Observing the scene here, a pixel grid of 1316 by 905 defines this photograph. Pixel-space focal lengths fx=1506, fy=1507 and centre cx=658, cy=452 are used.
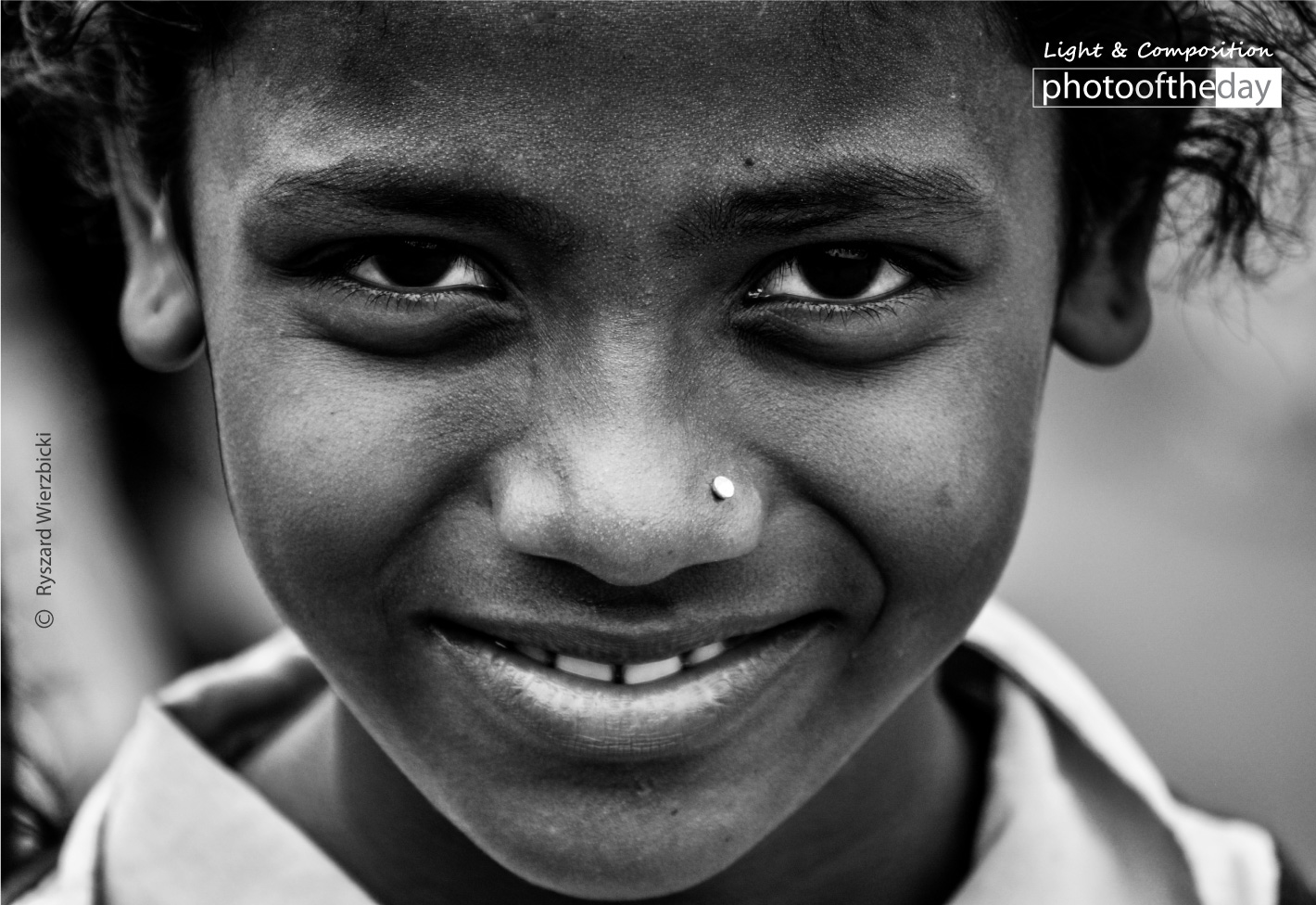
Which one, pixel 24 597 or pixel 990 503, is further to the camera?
pixel 24 597

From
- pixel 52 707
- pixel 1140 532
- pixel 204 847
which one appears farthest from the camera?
pixel 1140 532

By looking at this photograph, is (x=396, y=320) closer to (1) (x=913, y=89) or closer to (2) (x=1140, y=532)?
(1) (x=913, y=89)

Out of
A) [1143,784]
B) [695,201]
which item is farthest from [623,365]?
[1143,784]

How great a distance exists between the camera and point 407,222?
0.94 metres

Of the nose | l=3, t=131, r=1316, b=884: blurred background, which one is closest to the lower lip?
the nose

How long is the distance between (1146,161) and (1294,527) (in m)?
1.44

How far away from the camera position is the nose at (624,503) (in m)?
0.89

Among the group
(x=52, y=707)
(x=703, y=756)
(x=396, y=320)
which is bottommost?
(x=52, y=707)

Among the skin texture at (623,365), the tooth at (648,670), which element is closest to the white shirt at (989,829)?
the skin texture at (623,365)

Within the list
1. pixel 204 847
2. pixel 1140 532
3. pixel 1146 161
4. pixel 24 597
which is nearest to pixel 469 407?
pixel 204 847

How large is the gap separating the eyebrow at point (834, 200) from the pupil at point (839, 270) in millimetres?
45

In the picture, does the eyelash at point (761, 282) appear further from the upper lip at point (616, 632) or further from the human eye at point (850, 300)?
the upper lip at point (616, 632)

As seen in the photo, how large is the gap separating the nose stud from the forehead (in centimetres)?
18

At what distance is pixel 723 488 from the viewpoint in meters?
0.91
